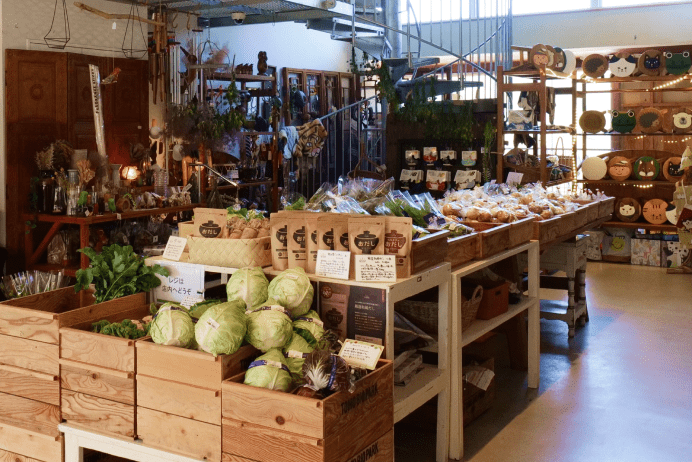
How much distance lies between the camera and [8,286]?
5812 mm

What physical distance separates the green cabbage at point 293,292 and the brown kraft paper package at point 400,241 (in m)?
0.40

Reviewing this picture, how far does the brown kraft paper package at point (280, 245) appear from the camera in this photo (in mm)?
3480

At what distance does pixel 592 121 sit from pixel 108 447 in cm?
790

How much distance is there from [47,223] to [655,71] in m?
6.93

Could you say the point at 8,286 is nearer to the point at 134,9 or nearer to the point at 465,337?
the point at 134,9

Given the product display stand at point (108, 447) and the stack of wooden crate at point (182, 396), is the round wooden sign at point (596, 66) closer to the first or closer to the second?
the stack of wooden crate at point (182, 396)

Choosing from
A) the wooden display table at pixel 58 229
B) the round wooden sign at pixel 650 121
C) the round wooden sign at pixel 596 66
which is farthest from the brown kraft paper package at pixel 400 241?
the round wooden sign at pixel 650 121

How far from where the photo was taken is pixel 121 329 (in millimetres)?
3092

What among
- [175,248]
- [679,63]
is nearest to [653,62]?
[679,63]

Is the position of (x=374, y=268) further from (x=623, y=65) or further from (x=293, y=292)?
(x=623, y=65)

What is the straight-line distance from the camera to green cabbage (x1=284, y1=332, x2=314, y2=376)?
9.32 ft

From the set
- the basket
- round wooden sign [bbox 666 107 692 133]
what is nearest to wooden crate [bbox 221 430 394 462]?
the basket

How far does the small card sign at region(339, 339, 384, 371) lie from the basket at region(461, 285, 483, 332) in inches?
49.8

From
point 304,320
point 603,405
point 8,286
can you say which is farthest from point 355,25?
point 304,320
